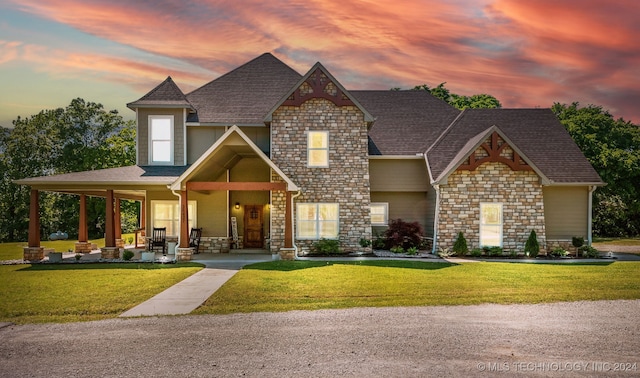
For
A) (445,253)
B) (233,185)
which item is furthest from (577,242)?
(233,185)

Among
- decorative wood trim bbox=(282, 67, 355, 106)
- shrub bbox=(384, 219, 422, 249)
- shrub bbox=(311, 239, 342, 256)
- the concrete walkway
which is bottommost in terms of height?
the concrete walkway

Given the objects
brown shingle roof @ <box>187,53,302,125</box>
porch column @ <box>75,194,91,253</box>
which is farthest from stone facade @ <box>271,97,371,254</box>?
porch column @ <box>75,194,91,253</box>

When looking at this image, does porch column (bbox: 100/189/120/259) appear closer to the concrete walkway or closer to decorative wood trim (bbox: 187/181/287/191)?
the concrete walkway

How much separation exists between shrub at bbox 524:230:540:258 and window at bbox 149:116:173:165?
601 inches

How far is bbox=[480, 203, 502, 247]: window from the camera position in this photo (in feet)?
76.9

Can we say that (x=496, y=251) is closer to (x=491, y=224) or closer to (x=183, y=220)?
(x=491, y=224)

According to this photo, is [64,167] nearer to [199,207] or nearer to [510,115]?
[199,207]

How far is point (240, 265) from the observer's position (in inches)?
756

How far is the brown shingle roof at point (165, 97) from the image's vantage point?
2459 centimetres

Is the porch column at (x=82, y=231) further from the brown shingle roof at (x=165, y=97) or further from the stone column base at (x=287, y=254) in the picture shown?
the stone column base at (x=287, y=254)

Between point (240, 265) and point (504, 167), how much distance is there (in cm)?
1151

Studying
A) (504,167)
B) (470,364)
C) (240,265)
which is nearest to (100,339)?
(470,364)

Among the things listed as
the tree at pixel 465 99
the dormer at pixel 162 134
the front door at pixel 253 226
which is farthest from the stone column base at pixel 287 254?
the tree at pixel 465 99

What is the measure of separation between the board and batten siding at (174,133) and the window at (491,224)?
1288 cm
